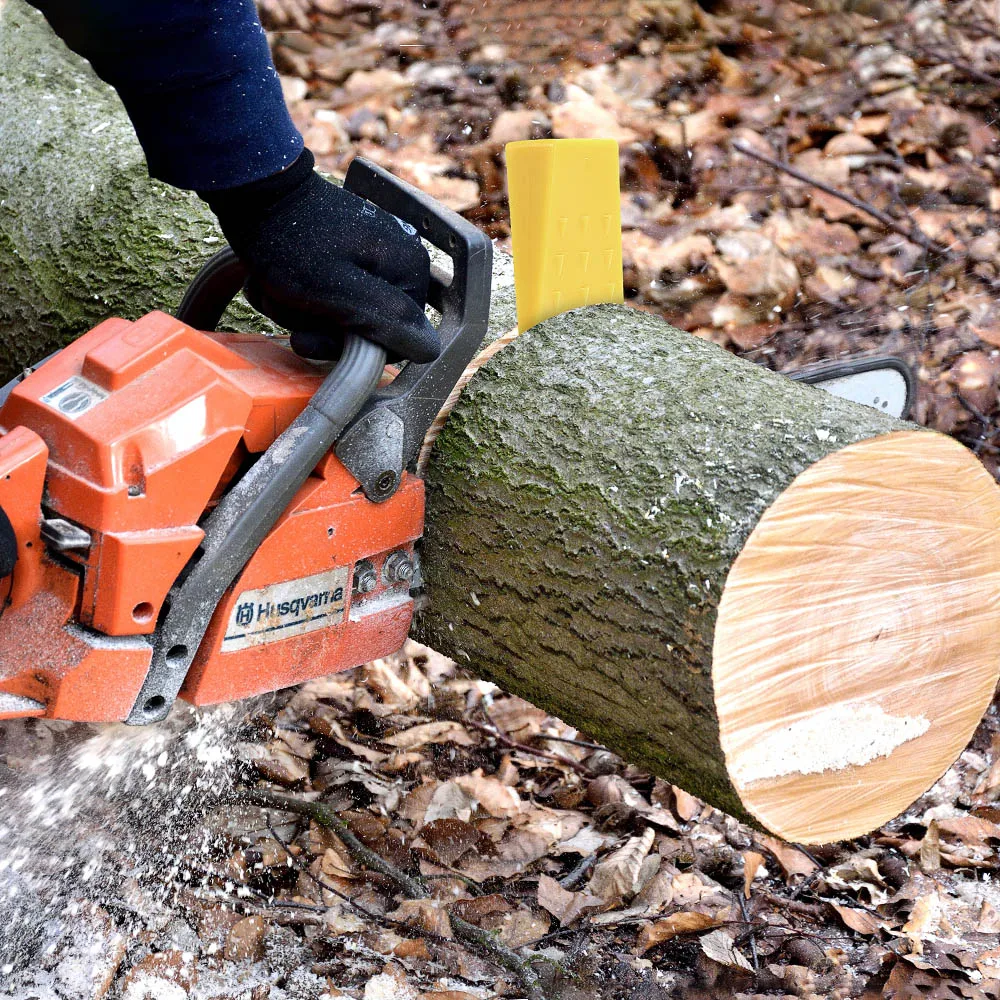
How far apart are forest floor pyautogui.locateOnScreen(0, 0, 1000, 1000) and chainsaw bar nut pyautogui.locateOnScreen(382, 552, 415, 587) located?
0.56 metres

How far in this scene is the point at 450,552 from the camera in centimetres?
203

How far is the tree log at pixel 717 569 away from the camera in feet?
5.45

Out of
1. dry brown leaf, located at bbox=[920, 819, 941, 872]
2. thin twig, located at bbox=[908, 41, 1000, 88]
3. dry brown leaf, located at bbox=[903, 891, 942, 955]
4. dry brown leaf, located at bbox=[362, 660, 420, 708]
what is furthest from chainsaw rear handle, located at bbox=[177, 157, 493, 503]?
thin twig, located at bbox=[908, 41, 1000, 88]

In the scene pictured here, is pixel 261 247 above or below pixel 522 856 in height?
above

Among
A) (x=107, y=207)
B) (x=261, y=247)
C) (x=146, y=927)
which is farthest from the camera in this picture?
(x=107, y=207)

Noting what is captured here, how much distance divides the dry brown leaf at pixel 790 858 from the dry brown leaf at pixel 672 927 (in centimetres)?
29

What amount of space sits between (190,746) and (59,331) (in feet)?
4.29

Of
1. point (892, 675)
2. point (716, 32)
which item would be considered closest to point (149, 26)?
point (892, 675)

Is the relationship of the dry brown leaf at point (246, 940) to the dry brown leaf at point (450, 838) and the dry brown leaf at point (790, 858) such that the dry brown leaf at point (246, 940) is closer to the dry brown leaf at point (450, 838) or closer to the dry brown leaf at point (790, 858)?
the dry brown leaf at point (450, 838)

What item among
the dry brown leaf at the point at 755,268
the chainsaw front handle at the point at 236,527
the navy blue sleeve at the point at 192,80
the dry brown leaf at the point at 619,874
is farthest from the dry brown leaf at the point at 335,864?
Result: the dry brown leaf at the point at 755,268

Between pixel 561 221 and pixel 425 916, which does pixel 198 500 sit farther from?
pixel 425 916

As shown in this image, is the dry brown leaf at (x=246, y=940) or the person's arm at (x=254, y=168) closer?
the person's arm at (x=254, y=168)

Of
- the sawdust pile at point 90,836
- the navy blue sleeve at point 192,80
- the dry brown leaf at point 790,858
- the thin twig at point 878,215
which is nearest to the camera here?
the navy blue sleeve at point 192,80

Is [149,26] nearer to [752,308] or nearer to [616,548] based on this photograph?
[616,548]
